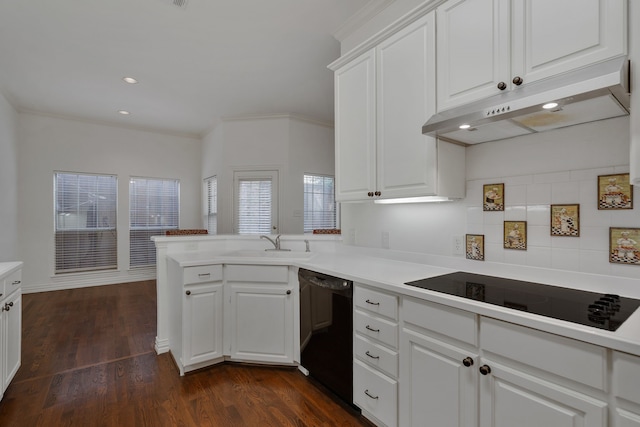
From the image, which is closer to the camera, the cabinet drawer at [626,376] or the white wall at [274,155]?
the cabinet drawer at [626,376]

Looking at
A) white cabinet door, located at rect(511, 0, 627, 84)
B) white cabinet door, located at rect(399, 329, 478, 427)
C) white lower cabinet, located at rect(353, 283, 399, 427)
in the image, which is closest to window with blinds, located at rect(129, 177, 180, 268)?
white lower cabinet, located at rect(353, 283, 399, 427)

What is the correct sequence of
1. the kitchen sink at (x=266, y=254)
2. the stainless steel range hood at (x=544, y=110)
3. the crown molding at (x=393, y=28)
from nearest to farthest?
the stainless steel range hood at (x=544, y=110)
the crown molding at (x=393, y=28)
the kitchen sink at (x=266, y=254)

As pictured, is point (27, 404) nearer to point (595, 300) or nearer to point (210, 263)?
point (210, 263)

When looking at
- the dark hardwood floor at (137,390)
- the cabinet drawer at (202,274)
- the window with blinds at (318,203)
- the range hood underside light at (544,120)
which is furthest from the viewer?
the window with blinds at (318,203)

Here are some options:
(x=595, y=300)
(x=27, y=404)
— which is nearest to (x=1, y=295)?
(x=27, y=404)

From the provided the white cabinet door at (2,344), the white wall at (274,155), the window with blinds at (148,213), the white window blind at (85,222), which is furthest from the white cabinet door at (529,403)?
the white window blind at (85,222)

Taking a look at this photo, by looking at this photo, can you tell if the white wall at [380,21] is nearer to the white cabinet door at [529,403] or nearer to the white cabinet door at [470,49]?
the white cabinet door at [470,49]

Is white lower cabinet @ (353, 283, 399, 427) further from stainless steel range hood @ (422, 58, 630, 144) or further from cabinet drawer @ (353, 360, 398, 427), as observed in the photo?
stainless steel range hood @ (422, 58, 630, 144)

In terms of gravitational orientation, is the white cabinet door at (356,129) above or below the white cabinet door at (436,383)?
above

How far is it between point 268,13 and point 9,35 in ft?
7.94

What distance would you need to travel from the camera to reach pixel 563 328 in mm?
1001

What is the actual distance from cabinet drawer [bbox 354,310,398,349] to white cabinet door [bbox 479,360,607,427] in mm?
456

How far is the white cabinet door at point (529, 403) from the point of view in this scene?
3.23ft

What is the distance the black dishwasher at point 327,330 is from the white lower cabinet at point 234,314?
164 mm
